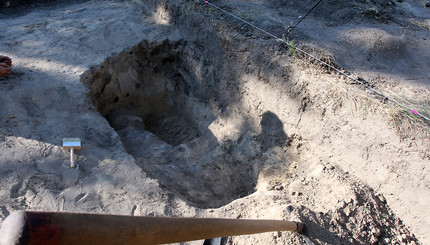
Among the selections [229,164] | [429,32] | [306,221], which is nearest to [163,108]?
[229,164]

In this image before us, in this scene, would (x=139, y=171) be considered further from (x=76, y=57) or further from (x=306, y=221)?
(x=76, y=57)

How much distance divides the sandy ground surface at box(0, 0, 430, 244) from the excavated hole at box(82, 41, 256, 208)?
0.06 feet

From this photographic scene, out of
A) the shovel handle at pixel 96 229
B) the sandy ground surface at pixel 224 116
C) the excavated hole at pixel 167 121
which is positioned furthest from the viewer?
the excavated hole at pixel 167 121

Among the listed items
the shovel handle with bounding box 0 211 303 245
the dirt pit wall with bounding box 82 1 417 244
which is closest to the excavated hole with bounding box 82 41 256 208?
the dirt pit wall with bounding box 82 1 417 244

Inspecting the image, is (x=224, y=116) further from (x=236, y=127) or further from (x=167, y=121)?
(x=167, y=121)

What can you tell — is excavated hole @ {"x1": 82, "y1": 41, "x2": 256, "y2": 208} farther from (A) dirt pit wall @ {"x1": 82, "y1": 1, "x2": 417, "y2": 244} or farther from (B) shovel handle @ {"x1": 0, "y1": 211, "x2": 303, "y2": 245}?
(B) shovel handle @ {"x1": 0, "y1": 211, "x2": 303, "y2": 245}

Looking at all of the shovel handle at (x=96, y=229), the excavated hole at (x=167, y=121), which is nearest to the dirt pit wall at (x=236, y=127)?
the excavated hole at (x=167, y=121)

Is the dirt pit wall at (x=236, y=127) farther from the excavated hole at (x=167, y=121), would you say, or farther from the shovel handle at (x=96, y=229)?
the shovel handle at (x=96, y=229)

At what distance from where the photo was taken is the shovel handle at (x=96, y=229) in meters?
0.85

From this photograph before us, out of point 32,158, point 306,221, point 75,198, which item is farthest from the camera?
point 32,158

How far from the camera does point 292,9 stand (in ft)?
16.1

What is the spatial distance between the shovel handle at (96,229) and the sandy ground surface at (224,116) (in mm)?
1144

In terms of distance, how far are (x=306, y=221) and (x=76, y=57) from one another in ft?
11.9

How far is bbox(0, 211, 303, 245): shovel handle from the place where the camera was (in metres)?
0.85
